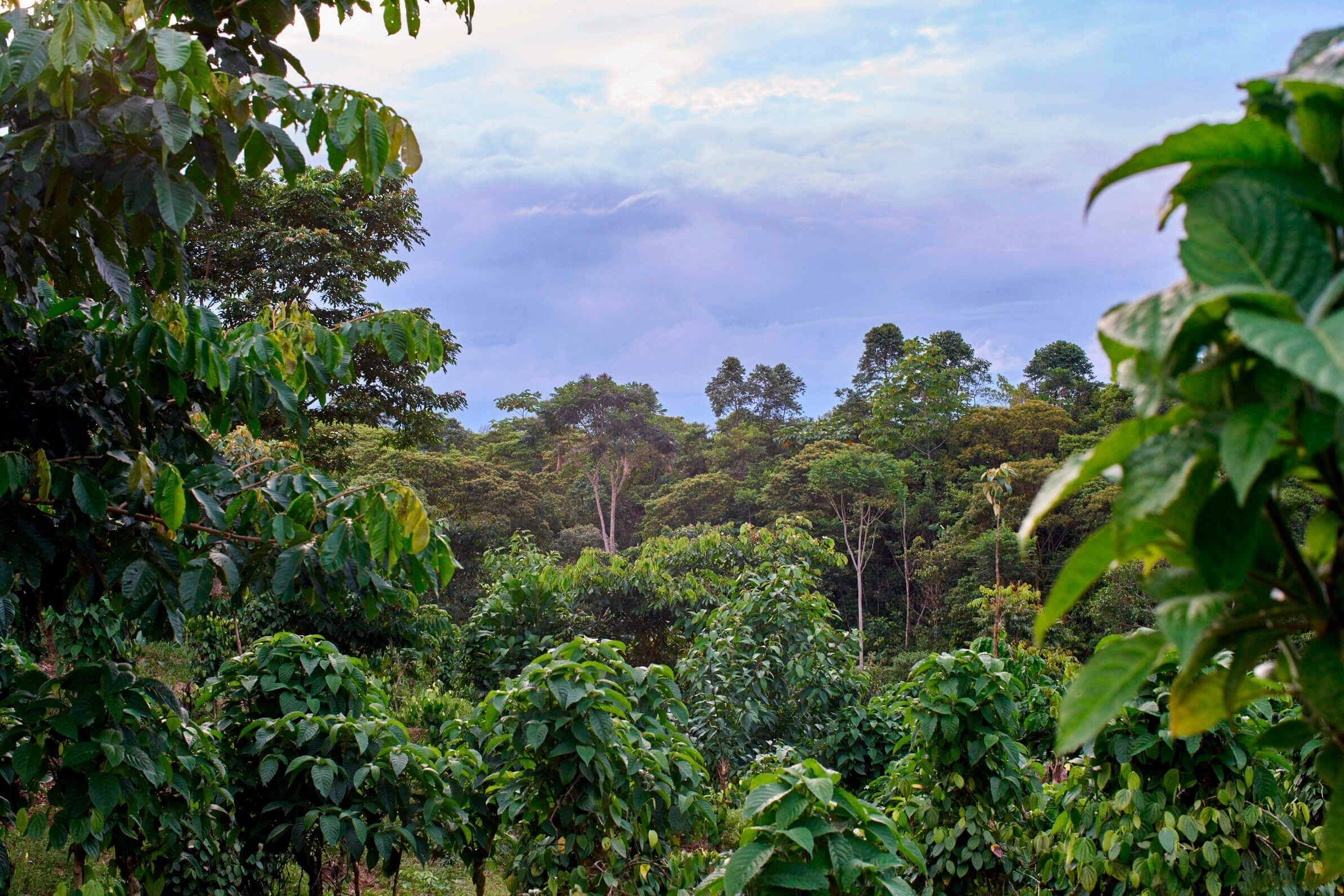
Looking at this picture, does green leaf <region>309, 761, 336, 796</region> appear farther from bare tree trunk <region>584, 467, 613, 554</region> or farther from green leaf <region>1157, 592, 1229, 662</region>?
bare tree trunk <region>584, 467, 613, 554</region>

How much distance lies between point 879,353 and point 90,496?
22918mm

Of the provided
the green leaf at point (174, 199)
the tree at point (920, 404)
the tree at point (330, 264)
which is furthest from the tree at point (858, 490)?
the green leaf at point (174, 199)

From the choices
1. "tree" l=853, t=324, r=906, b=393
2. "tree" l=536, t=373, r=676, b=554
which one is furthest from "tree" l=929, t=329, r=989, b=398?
"tree" l=536, t=373, r=676, b=554

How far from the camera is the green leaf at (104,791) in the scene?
1.92 m

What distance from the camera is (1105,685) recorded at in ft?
1.53

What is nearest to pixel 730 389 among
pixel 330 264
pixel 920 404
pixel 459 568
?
pixel 920 404

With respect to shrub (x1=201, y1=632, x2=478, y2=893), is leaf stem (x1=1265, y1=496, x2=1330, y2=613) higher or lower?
higher

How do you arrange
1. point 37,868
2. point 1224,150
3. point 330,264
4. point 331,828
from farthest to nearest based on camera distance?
1. point 330,264
2. point 37,868
3. point 331,828
4. point 1224,150

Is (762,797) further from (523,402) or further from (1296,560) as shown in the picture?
(523,402)

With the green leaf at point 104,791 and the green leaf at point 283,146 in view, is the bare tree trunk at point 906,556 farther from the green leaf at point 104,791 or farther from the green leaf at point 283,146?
the green leaf at point 283,146

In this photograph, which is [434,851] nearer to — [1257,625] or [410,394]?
[1257,625]

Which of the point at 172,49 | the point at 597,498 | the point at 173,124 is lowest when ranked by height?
the point at 597,498

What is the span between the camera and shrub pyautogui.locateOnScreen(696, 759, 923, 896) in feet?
4.58

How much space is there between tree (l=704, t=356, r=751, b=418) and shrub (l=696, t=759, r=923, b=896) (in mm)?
24044
